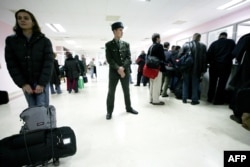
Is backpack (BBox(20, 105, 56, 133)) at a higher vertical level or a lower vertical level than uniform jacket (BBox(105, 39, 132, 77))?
lower

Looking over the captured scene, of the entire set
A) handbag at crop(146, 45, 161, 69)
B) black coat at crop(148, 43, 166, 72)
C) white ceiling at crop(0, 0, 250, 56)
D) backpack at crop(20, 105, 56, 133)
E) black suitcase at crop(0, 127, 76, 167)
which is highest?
white ceiling at crop(0, 0, 250, 56)

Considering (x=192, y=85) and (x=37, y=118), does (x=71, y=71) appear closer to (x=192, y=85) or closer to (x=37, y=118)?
(x=192, y=85)

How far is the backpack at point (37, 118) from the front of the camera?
1.32 m

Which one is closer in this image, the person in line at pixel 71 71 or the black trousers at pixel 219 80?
the black trousers at pixel 219 80

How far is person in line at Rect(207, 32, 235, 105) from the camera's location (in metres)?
3.13

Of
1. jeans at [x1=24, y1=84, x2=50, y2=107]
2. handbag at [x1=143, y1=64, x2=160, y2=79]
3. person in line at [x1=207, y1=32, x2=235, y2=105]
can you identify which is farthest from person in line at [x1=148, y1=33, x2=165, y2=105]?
jeans at [x1=24, y1=84, x2=50, y2=107]

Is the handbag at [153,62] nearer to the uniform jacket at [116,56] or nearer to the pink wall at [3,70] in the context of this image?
the uniform jacket at [116,56]

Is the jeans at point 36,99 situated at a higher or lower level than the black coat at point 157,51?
lower

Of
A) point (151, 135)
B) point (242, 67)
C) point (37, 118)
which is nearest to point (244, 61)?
point (242, 67)

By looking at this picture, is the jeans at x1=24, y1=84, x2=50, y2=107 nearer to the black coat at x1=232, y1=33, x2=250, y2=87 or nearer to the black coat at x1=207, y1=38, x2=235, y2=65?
the black coat at x1=232, y1=33, x2=250, y2=87

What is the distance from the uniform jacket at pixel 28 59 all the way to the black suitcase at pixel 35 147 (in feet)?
1.58

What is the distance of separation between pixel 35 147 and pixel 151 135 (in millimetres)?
1303

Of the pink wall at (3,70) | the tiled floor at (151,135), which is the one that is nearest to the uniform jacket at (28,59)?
the tiled floor at (151,135)

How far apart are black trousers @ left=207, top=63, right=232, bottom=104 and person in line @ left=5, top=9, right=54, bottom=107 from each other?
3.24 m
